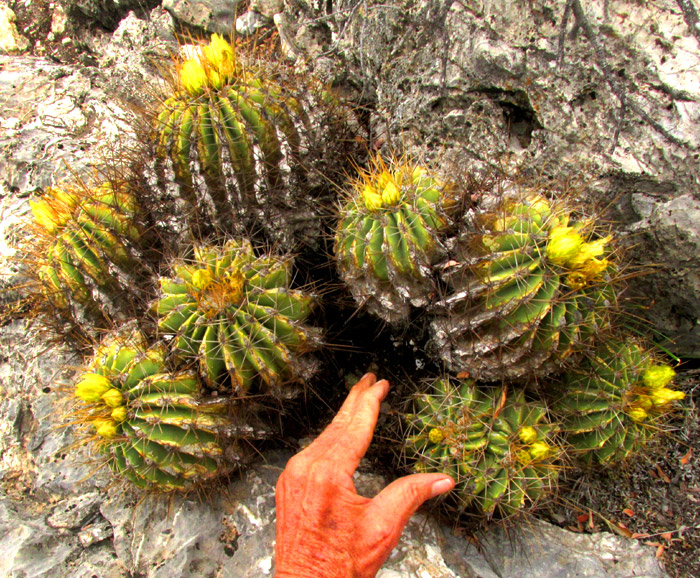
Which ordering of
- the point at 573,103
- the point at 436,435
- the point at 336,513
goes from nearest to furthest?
the point at 336,513 < the point at 436,435 < the point at 573,103

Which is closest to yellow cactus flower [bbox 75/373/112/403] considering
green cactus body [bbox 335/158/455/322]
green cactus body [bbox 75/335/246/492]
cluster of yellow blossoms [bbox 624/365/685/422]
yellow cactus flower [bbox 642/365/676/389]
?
green cactus body [bbox 75/335/246/492]

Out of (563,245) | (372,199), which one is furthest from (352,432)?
(563,245)

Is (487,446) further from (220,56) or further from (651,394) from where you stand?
(220,56)

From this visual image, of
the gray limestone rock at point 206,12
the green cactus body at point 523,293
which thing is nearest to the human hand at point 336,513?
the green cactus body at point 523,293

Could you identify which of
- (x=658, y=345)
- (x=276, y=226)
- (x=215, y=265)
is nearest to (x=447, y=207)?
(x=276, y=226)

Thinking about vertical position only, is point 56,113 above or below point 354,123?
above

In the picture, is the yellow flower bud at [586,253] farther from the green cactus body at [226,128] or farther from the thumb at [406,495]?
the green cactus body at [226,128]

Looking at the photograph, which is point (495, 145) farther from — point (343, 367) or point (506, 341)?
point (343, 367)
